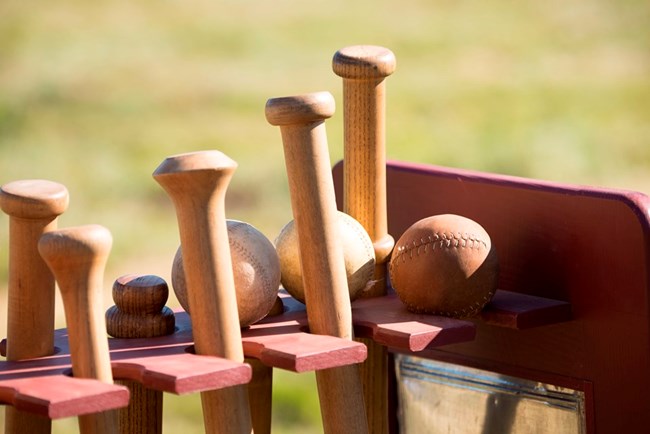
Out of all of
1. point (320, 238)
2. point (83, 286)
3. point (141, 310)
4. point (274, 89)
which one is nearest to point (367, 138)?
point (320, 238)

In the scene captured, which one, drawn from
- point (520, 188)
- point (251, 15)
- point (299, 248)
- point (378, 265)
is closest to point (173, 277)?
point (299, 248)

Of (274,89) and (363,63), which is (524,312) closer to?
(363,63)

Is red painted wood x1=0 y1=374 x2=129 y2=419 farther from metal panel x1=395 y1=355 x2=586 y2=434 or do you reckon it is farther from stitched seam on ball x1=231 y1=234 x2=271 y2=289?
metal panel x1=395 y1=355 x2=586 y2=434

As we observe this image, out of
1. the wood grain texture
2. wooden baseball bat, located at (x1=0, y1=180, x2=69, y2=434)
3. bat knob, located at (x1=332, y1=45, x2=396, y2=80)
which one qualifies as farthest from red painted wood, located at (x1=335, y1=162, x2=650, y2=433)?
wooden baseball bat, located at (x1=0, y1=180, x2=69, y2=434)

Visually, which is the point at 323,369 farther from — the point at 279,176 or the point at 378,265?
the point at 279,176

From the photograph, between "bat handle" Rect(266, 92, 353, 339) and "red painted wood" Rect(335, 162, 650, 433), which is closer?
"bat handle" Rect(266, 92, 353, 339)

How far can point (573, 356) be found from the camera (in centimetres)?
142

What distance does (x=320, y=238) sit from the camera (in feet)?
3.95

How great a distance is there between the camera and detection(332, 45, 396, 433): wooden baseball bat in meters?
1.35

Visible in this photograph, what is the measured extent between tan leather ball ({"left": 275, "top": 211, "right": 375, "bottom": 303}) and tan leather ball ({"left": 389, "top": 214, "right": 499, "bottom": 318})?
34mm

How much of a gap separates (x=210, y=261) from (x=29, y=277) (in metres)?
0.18

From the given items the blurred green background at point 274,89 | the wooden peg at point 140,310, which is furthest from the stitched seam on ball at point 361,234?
the blurred green background at point 274,89

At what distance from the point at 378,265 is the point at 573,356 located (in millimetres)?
244

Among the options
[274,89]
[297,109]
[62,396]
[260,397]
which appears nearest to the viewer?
[62,396]
